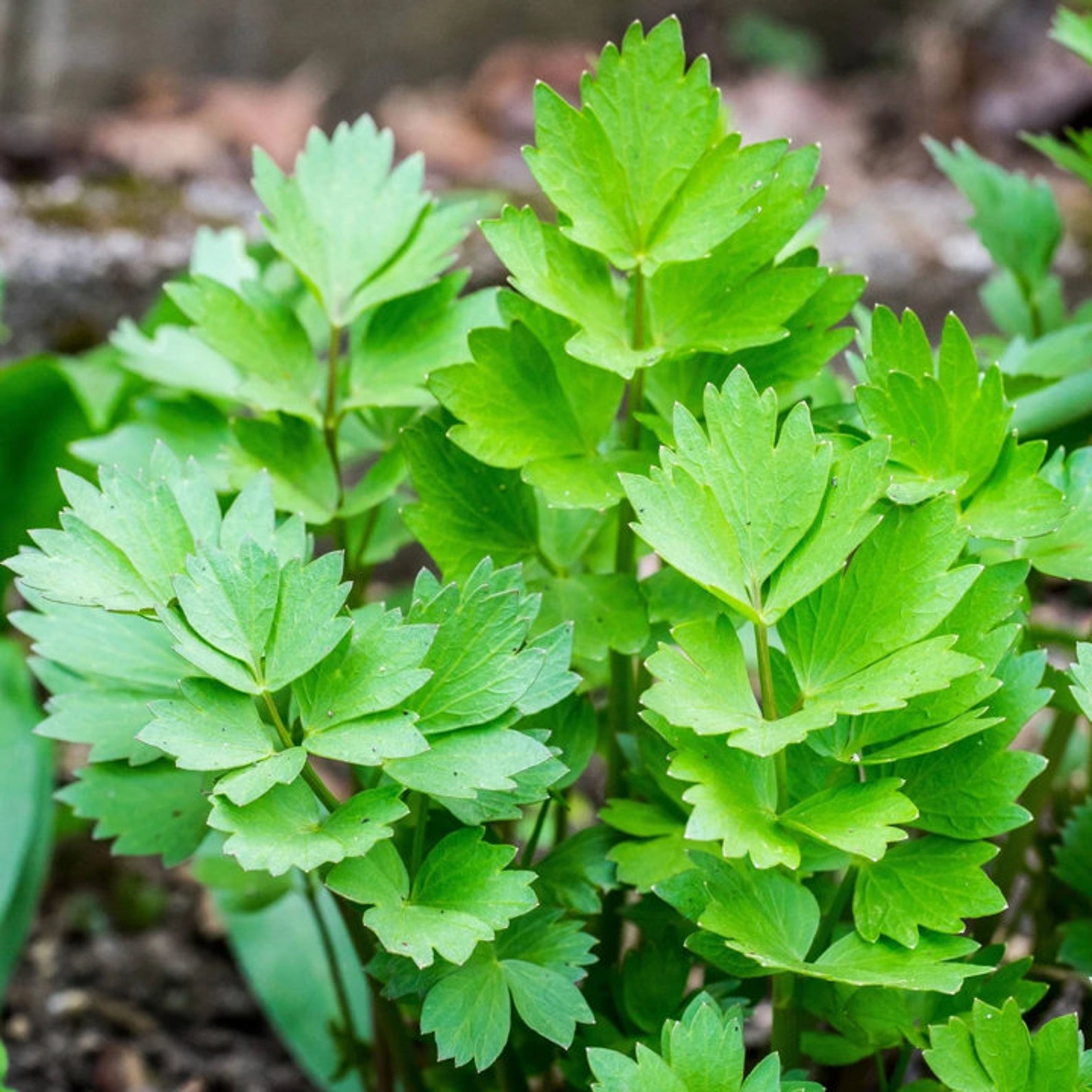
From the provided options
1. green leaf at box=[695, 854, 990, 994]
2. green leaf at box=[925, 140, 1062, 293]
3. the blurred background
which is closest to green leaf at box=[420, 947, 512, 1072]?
green leaf at box=[695, 854, 990, 994]

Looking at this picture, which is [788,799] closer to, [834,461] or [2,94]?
[834,461]

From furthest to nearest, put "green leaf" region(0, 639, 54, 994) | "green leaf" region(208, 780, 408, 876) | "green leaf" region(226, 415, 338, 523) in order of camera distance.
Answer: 1. "green leaf" region(0, 639, 54, 994)
2. "green leaf" region(226, 415, 338, 523)
3. "green leaf" region(208, 780, 408, 876)

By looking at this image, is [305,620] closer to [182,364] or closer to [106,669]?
[106,669]

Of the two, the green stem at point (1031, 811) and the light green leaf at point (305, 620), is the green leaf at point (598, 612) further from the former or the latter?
the green stem at point (1031, 811)

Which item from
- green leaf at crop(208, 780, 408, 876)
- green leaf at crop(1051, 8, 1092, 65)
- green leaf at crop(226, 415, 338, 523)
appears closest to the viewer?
green leaf at crop(208, 780, 408, 876)

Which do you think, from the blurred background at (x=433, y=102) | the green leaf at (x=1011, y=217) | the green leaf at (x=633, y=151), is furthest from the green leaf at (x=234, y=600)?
the blurred background at (x=433, y=102)

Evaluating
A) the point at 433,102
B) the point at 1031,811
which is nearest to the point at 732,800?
the point at 1031,811

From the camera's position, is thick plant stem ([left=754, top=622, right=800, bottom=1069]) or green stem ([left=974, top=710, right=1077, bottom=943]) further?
green stem ([left=974, top=710, right=1077, bottom=943])

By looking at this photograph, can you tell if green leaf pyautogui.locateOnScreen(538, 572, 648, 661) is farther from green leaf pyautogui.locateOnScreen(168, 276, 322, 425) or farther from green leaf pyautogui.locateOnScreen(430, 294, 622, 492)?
green leaf pyautogui.locateOnScreen(168, 276, 322, 425)
